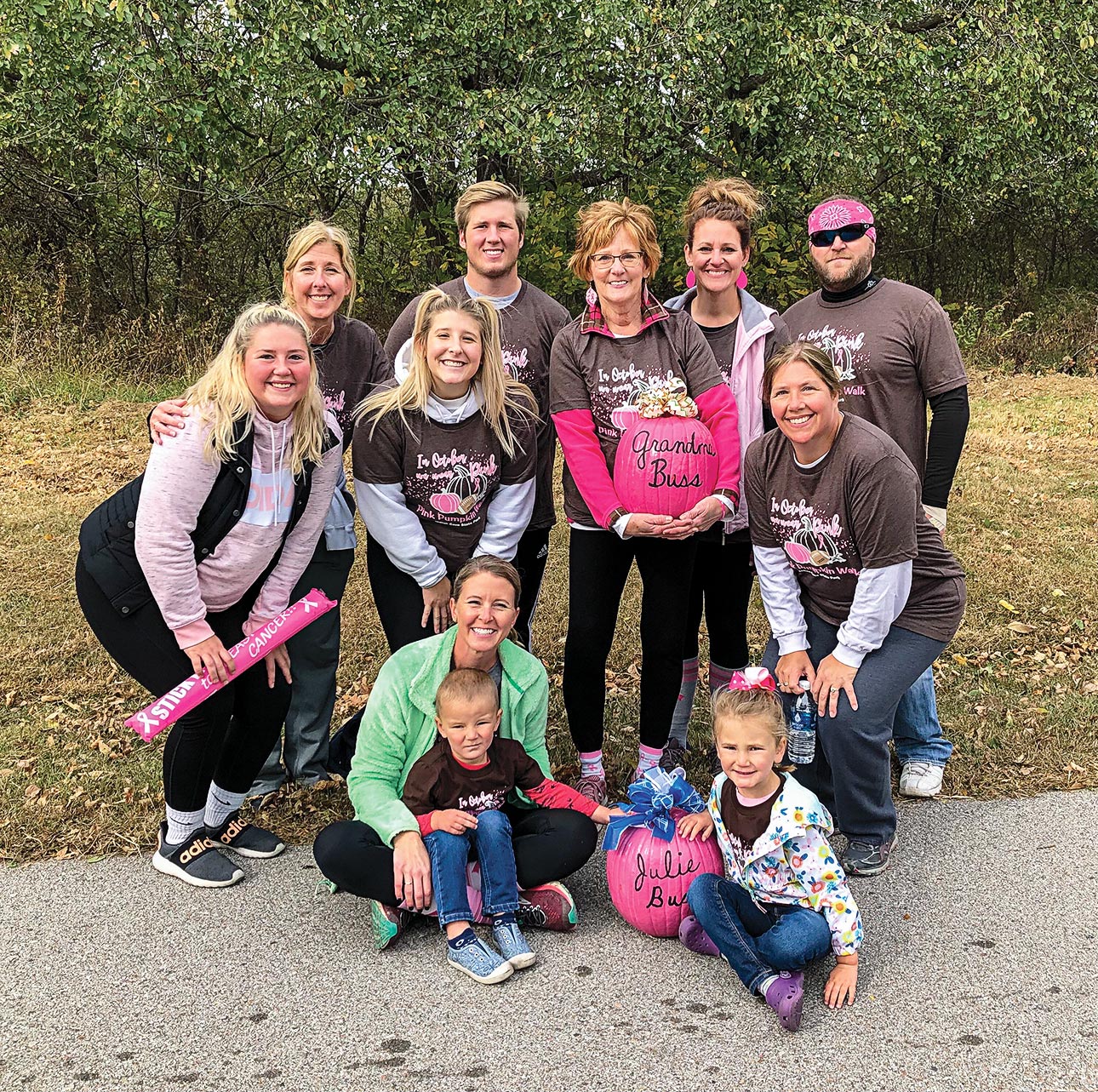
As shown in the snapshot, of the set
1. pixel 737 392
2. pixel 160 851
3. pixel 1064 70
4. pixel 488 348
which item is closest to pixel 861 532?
pixel 737 392

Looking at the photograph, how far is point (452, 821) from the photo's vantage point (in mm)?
3717

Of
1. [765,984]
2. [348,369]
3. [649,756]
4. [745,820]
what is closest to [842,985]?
[765,984]

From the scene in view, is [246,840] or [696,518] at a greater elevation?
[696,518]

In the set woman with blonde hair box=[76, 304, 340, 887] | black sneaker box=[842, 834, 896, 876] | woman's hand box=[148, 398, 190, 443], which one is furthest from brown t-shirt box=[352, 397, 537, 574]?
black sneaker box=[842, 834, 896, 876]

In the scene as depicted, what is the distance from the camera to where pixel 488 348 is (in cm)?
427

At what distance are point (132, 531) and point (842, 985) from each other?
266 centimetres


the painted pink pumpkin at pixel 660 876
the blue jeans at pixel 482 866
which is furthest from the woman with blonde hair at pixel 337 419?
the painted pink pumpkin at pixel 660 876

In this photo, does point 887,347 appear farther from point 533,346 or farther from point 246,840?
point 246,840

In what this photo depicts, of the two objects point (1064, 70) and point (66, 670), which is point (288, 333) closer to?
point (66, 670)

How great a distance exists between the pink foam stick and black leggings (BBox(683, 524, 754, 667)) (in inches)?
60.6

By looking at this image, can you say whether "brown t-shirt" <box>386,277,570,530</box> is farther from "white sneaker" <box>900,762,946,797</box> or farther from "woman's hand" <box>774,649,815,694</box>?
"white sneaker" <box>900,762,946,797</box>

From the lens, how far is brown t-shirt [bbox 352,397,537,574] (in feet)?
14.1

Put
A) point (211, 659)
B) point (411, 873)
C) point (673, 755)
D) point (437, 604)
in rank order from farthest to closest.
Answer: point (673, 755) < point (437, 604) < point (211, 659) < point (411, 873)

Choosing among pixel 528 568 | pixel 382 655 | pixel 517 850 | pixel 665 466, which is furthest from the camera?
pixel 382 655
